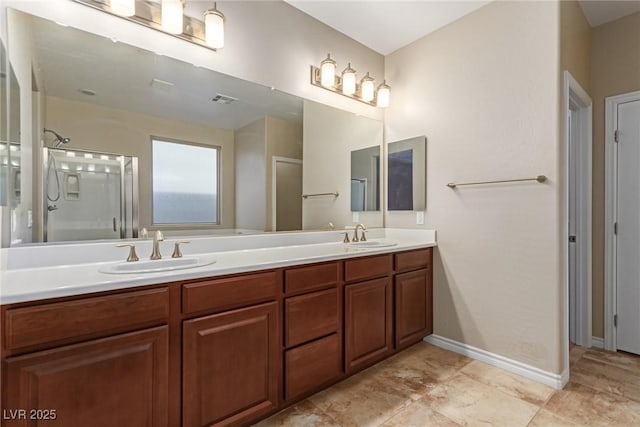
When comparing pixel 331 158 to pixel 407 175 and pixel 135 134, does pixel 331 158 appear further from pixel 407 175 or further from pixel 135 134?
pixel 135 134

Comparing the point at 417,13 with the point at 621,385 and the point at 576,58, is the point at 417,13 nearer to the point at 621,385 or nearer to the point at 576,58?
the point at 576,58

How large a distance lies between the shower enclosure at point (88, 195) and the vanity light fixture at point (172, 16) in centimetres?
73

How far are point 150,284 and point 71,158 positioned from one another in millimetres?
819

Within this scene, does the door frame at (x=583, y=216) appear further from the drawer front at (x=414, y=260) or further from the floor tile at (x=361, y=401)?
the floor tile at (x=361, y=401)

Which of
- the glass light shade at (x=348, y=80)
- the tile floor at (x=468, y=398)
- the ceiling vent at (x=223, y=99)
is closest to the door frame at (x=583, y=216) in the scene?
the tile floor at (x=468, y=398)

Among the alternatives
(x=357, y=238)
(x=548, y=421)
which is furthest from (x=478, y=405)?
(x=357, y=238)

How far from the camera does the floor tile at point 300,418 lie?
1635 millimetres

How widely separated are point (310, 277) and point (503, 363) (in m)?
1.57

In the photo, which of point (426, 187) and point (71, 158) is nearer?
point (71, 158)

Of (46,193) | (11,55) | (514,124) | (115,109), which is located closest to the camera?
(11,55)

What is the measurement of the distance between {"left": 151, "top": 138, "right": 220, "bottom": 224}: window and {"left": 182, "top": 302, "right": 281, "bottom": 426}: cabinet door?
0.72 meters

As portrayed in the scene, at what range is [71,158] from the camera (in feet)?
5.05

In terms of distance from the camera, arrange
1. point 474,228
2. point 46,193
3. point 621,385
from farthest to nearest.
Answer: point 474,228
point 621,385
point 46,193

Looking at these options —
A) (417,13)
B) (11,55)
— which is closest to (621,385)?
(417,13)
